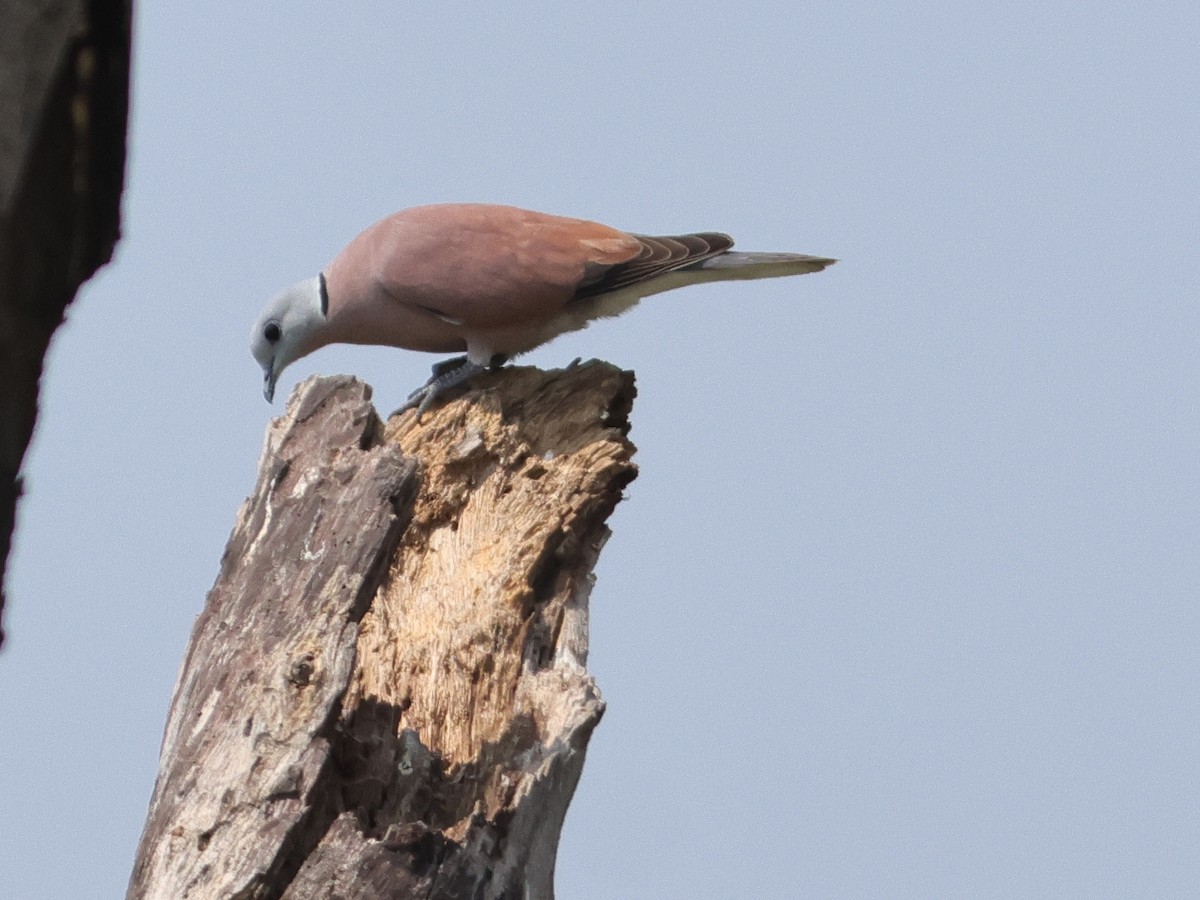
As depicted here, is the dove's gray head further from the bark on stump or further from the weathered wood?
the weathered wood

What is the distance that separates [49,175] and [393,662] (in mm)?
3083

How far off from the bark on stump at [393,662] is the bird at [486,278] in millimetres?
551

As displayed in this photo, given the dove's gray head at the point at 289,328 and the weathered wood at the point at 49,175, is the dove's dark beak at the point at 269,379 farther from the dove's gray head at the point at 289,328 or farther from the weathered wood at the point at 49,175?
the weathered wood at the point at 49,175

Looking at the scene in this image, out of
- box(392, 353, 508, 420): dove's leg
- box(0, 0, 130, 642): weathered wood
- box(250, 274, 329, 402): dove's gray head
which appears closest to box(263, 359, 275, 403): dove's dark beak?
box(250, 274, 329, 402): dove's gray head

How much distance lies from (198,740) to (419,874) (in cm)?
73

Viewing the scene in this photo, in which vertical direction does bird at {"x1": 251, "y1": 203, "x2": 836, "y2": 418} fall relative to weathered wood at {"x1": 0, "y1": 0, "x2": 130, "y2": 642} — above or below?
above

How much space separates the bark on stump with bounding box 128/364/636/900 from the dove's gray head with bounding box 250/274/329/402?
1139mm

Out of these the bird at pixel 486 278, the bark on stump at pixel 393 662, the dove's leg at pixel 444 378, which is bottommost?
the bark on stump at pixel 393 662

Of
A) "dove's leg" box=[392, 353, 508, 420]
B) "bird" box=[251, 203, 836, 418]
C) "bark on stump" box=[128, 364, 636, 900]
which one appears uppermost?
"bird" box=[251, 203, 836, 418]

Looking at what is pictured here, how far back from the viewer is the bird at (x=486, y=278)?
5.24 meters

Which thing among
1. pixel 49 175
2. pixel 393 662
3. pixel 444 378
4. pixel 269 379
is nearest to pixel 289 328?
pixel 269 379

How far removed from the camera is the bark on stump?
10.0 ft

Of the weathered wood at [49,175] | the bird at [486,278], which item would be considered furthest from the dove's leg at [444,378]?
the weathered wood at [49,175]

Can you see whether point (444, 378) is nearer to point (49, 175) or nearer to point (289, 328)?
point (289, 328)
